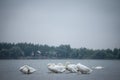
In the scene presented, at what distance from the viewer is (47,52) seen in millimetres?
44438

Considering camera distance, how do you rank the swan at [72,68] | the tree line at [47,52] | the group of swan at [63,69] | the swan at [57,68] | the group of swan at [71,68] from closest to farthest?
the group of swan at [63,69], the group of swan at [71,68], the swan at [57,68], the swan at [72,68], the tree line at [47,52]

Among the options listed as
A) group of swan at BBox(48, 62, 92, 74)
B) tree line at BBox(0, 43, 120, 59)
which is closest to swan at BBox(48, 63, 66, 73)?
group of swan at BBox(48, 62, 92, 74)

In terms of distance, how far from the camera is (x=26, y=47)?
3997 centimetres

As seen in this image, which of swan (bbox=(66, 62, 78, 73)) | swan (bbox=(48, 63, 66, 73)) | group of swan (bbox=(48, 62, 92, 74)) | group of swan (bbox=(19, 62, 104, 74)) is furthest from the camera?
swan (bbox=(66, 62, 78, 73))

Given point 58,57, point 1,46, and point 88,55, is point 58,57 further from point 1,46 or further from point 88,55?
point 1,46

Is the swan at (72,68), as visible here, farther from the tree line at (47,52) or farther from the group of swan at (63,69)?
the tree line at (47,52)

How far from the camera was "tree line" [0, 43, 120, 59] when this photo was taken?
125ft

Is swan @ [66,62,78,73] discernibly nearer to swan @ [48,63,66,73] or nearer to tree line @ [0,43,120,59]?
swan @ [48,63,66,73]

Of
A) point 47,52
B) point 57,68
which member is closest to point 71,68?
point 57,68

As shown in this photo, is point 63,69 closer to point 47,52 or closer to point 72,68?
point 72,68

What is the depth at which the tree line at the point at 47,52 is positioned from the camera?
38062mm

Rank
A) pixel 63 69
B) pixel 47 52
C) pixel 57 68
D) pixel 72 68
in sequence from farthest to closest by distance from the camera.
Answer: pixel 47 52, pixel 72 68, pixel 63 69, pixel 57 68

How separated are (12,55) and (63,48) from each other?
6638mm

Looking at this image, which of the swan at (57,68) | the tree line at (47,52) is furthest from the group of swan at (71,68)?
the tree line at (47,52)
